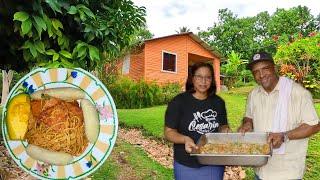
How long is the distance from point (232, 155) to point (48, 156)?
52.3 inches

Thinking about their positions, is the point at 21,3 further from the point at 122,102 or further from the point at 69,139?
the point at 122,102

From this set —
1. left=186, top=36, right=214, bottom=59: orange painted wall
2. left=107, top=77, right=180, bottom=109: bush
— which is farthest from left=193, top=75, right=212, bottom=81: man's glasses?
left=186, top=36, right=214, bottom=59: orange painted wall

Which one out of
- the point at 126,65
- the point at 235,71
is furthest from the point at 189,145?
the point at 235,71

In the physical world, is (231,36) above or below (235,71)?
above

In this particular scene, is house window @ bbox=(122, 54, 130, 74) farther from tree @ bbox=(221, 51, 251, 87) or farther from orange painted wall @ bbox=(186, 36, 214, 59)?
tree @ bbox=(221, 51, 251, 87)

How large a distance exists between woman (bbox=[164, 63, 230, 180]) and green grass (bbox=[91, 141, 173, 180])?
3660 millimetres

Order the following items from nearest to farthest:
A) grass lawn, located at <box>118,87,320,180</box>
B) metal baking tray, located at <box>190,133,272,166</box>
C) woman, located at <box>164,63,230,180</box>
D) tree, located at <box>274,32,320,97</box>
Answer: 1. metal baking tray, located at <box>190,133,272,166</box>
2. woman, located at <box>164,63,230,180</box>
3. grass lawn, located at <box>118,87,320,180</box>
4. tree, located at <box>274,32,320,97</box>

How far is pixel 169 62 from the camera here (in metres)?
25.9

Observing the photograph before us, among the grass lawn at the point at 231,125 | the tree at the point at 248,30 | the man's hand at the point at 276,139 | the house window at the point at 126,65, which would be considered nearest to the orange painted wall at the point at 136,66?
the house window at the point at 126,65

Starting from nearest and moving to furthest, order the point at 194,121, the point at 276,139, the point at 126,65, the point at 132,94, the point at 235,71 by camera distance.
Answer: the point at 276,139
the point at 194,121
the point at 132,94
the point at 126,65
the point at 235,71

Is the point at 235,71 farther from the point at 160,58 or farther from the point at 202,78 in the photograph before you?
the point at 202,78

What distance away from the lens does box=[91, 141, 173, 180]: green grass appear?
7.46 meters

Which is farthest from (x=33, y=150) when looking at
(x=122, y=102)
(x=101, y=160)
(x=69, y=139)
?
(x=122, y=102)

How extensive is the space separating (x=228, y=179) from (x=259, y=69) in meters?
4.22
